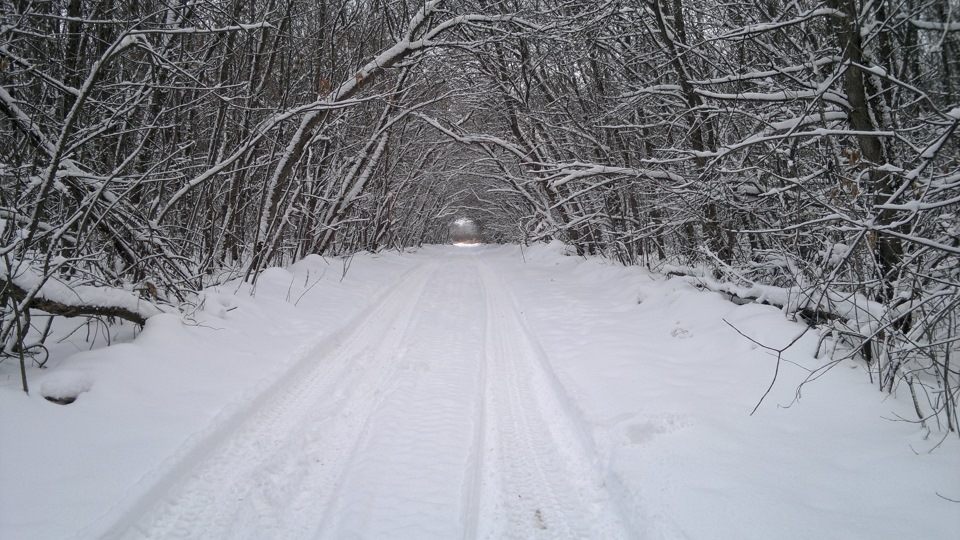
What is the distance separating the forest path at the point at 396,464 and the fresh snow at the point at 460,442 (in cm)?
1

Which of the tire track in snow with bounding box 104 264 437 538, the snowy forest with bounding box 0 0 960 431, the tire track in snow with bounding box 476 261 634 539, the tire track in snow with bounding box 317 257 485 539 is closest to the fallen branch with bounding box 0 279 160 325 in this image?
the snowy forest with bounding box 0 0 960 431

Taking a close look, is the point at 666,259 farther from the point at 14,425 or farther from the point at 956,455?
the point at 14,425

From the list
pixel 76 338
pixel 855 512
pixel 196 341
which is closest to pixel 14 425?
pixel 196 341

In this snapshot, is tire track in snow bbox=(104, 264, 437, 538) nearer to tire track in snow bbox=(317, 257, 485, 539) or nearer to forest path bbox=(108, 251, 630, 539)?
forest path bbox=(108, 251, 630, 539)

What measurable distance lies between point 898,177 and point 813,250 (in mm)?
1307

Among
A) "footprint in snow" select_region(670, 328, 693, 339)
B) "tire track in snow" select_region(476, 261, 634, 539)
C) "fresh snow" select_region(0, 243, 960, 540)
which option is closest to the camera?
"fresh snow" select_region(0, 243, 960, 540)

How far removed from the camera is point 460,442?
311 centimetres

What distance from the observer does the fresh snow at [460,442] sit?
2242 mm

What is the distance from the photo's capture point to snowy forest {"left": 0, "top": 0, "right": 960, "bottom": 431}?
3.31 m

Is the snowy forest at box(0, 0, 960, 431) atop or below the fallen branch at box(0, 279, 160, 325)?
atop

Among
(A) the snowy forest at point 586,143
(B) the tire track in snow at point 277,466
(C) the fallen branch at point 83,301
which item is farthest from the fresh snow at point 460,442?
(A) the snowy forest at point 586,143

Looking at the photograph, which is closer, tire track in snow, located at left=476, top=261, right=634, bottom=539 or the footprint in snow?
tire track in snow, located at left=476, top=261, right=634, bottom=539

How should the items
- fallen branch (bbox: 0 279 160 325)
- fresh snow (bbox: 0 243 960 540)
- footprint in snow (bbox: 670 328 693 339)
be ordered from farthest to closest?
footprint in snow (bbox: 670 328 693 339) < fallen branch (bbox: 0 279 160 325) < fresh snow (bbox: 0 243 960 540)

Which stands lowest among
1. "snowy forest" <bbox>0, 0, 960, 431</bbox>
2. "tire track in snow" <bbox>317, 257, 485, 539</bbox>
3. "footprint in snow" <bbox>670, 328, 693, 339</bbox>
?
"tire track in snow" <bbox>317, 257, 485, 539</bbox>
